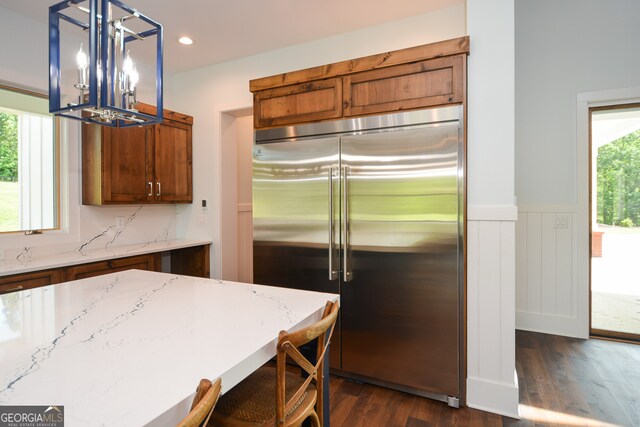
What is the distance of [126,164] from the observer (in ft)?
10.2

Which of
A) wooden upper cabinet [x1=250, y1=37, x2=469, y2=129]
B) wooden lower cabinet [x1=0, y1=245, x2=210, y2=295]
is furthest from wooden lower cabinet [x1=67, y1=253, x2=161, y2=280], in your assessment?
wooden upper cabinet [x1=250, y1=37, x2=469, y2=129]

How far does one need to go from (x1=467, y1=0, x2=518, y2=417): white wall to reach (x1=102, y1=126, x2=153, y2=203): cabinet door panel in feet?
9.51

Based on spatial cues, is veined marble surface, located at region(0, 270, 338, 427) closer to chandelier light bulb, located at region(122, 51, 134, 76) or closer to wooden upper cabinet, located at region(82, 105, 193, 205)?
chandelier light bulb, located at region(122, 51, 134, 76)

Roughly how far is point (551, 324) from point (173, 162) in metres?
4.13

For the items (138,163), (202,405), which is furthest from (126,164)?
(202,405)

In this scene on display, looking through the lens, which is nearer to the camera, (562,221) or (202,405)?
(202,405)

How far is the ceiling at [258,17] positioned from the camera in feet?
8.31

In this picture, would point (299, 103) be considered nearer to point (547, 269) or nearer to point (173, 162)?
point (173, 162)

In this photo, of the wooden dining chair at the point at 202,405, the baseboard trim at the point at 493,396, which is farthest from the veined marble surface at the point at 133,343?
the baseboard trim at the point at 493,396

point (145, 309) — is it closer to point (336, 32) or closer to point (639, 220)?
point (336, 32)

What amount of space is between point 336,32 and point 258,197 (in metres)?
1.63

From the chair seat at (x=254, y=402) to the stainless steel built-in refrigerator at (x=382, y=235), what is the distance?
1.10 m

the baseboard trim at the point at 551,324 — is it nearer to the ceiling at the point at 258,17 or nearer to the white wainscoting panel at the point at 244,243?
the ceiling at the point at 258,17

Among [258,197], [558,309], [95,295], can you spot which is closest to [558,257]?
[558,309]
